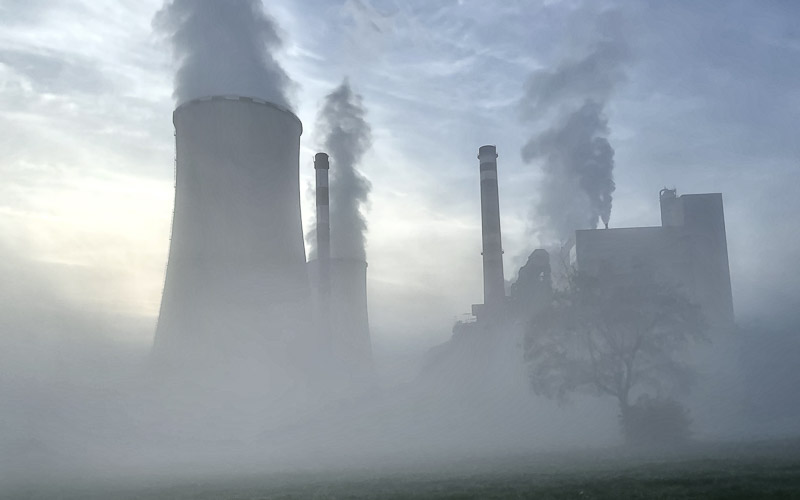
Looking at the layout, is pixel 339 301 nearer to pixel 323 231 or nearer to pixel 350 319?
pixel 350 319

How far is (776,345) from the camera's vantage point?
30438 millimetres

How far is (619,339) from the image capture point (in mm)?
18375

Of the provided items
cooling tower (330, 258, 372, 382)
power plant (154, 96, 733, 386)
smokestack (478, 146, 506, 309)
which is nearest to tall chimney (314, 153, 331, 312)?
cooling tower (330, 258, 372, 382)

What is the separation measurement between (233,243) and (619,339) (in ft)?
34.1

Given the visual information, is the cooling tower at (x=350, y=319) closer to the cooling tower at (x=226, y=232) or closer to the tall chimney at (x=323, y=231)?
the tall chimney at (x=323, y=231)

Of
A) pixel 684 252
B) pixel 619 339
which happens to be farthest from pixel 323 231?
pixel 684 252

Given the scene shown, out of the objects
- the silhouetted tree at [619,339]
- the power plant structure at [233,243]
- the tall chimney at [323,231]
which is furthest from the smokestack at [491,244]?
the power plant structure at [233,243]

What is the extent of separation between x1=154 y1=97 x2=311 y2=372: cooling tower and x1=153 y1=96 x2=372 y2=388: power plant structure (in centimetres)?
3

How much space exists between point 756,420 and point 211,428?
1899cm

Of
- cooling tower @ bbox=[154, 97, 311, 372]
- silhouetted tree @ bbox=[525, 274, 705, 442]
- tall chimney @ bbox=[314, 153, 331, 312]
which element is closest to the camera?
cooling tower @ bbox=[154, 97, 311, 372]

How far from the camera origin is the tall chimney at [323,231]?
2952 cm

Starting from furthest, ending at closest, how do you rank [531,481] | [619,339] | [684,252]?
[684,252] < [619,339] < [531,481]

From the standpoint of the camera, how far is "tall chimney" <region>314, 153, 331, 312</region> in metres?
29.5

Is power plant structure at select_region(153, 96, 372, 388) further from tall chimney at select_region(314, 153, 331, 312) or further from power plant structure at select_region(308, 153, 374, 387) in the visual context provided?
tall chimney at select_region(314, 153, 331, 312)
